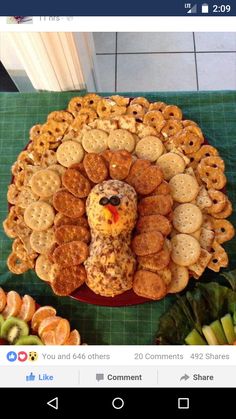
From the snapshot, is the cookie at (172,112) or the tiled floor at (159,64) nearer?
the cookie at (172,112)

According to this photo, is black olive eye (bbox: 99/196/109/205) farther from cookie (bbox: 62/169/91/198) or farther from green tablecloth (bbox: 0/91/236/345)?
green tablecloth (bbox: 0/91/236/345)

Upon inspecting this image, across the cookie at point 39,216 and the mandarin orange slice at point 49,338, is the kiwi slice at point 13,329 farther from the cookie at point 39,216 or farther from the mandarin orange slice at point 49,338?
the cookie at point 39,216

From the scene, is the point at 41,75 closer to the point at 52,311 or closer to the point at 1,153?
the point at 1,153

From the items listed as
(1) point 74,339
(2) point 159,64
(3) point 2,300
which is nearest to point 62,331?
(1) point 74,339

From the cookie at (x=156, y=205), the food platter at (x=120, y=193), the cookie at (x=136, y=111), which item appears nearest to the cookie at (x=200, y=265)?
the food platter at (x=120, y=193)
